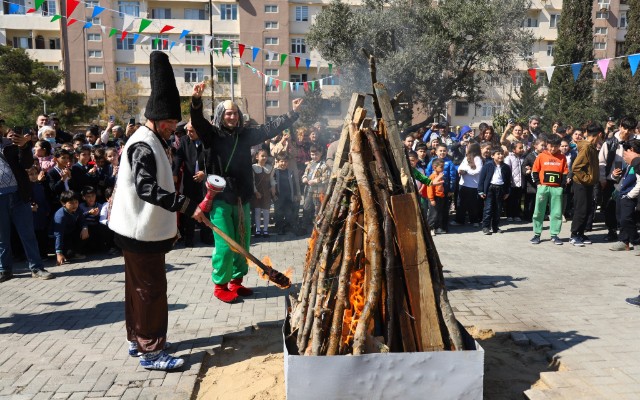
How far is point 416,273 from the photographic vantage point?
3680mm

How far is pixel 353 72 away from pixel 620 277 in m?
14.4

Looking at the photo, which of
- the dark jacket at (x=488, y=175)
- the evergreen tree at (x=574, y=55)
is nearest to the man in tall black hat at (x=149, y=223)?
the dark jacket at (x=488, y=175)

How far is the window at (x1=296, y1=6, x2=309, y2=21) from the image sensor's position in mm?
43750

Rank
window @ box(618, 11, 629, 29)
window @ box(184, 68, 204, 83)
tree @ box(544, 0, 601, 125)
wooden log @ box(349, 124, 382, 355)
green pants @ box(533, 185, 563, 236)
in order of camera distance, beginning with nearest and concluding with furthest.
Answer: wooden log @ box(349, 124, 382, 355)
green pants @ box(533, 185, 563, 236)
tree @ box(544, 0, 601, 125)
window @ box(184, 68, 204, 83)
window @ box(618, 11, 629, 29)

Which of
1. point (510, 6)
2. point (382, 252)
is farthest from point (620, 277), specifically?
point (510, 6)

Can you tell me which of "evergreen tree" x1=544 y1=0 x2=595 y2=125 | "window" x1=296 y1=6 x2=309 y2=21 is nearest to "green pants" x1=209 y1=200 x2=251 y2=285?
"evergreen tree" x1=544 y1=0 x2=595 y2=125

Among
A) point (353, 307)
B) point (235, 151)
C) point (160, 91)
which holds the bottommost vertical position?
point (353, 307)

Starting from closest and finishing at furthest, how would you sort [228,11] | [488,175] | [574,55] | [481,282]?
[481,282] → [488,175] → [574,55] → [228,11]

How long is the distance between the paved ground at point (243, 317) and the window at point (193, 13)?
130 feet

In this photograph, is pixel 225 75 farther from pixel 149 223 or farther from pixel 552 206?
pixel 149 223

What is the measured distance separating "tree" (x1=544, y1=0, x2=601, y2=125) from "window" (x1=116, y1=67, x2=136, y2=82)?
33154 mm

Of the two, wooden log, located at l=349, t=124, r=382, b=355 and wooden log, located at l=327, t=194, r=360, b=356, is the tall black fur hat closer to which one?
wooden log, located at l=349, t=124, r=382, b=355

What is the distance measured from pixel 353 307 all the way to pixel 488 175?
7.50 m

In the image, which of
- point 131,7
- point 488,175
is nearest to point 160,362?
point 488,175
